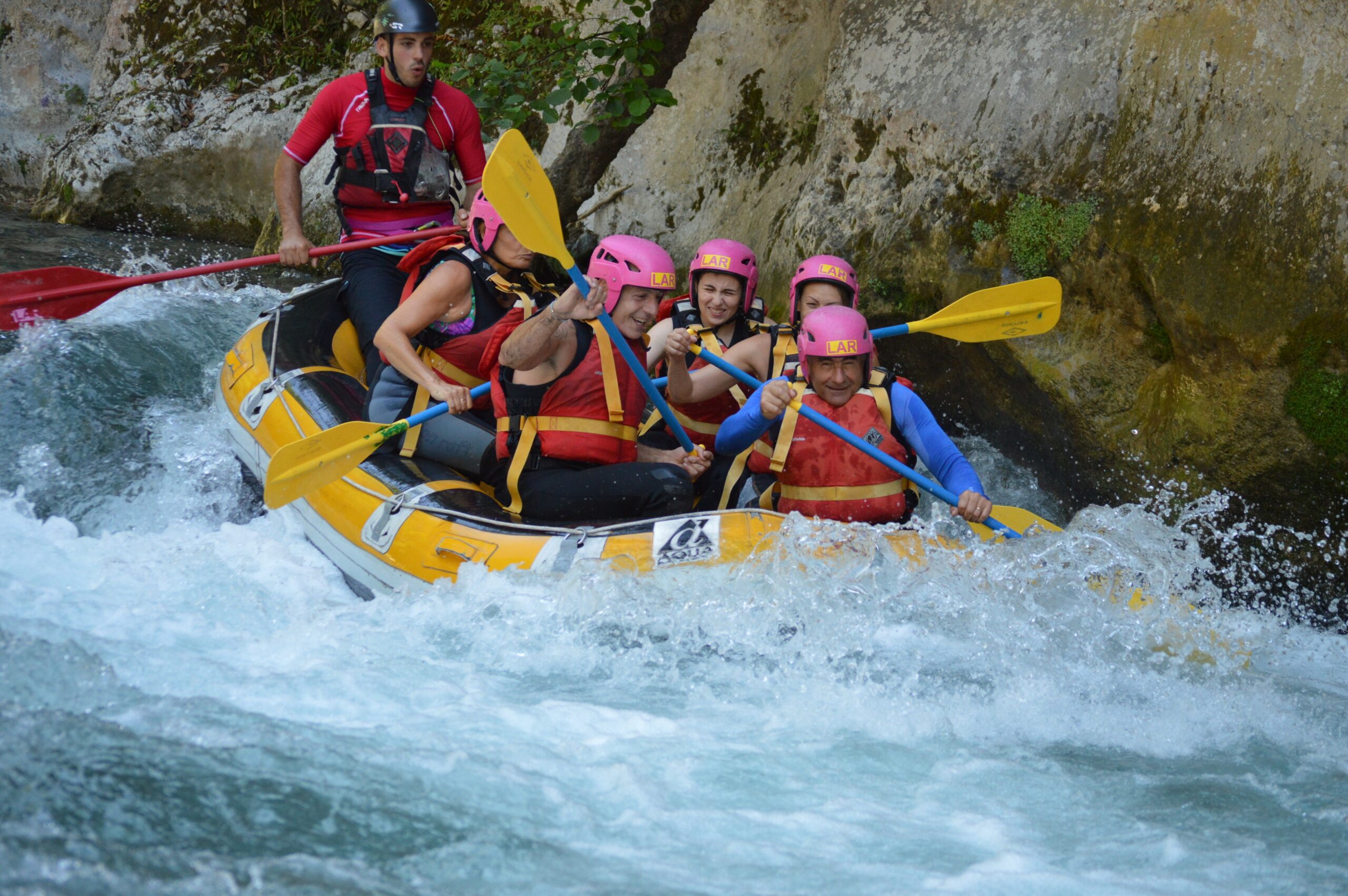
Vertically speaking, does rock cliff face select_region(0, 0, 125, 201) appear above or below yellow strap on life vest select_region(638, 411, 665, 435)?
above

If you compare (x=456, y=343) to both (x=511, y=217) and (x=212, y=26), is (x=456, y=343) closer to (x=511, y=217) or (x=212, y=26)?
(x=511, y=217)

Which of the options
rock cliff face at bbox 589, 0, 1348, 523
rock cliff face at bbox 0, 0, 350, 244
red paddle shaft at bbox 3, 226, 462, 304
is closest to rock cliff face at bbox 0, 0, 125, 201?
rock cliff face at bbox 0, 0, 350, 244

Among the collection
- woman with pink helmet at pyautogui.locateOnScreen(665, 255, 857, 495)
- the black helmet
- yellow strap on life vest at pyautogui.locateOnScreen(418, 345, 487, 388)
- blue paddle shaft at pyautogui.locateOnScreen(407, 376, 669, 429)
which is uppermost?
the black helmet

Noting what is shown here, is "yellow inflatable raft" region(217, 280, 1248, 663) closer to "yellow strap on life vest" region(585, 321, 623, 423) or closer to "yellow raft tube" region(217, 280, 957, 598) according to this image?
"yellow raft tube" region(217, 280, 957, 598)

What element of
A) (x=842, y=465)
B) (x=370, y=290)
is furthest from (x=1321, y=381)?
(x=370, y=290)

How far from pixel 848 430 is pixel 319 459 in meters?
1.70

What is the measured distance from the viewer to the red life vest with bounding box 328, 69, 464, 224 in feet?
15.5

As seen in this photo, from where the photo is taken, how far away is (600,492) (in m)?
3.65

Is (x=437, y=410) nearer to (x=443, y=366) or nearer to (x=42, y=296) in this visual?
(x=443, y=366)

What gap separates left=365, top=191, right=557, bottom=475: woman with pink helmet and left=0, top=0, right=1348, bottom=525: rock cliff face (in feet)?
6.71

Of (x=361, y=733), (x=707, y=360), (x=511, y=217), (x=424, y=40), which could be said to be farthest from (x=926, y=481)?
(x=424, y=40)

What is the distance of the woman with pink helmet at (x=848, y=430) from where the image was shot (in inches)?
141

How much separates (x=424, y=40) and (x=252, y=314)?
249cm

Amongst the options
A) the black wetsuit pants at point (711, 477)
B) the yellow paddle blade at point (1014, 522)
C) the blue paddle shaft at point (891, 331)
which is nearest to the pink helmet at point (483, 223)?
the black wetsuit pants at point (711, 477)
